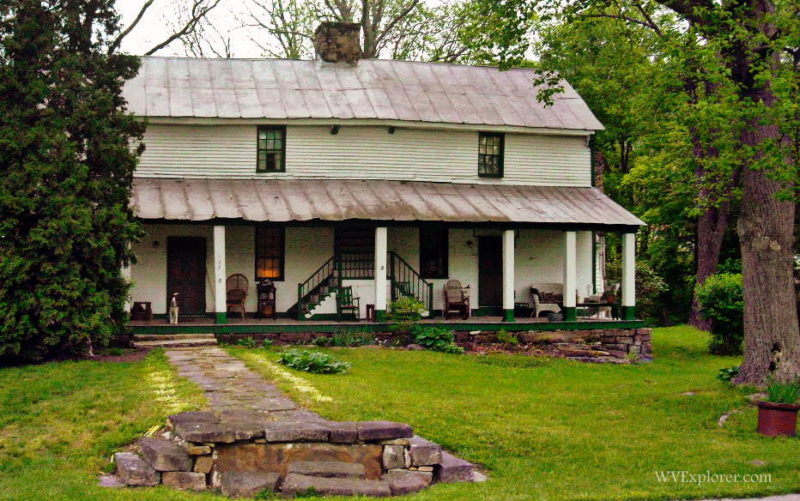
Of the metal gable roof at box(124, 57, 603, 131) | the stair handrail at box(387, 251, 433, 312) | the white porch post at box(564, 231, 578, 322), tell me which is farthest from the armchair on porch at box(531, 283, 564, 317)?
the metal gable roof at box(124, 57, 603, 131)

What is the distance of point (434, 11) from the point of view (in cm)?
3625

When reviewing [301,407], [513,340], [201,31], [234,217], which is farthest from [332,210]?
[201,31]

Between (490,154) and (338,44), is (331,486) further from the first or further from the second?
(338,44)

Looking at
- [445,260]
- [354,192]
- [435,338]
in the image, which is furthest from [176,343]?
[445,260]

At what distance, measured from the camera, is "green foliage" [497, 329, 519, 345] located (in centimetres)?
2152

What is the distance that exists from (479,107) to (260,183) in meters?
6.26

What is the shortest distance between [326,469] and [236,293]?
44.3 feet

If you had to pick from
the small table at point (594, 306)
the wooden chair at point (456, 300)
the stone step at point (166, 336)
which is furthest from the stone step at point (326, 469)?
the small table at point (594, 306)

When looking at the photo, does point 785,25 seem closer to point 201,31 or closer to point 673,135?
point 673,135

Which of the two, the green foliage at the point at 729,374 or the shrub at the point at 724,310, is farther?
the shrub at the point at 724,310

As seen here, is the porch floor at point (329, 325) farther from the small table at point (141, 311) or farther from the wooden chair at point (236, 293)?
the wooden chair at point (236, 293)

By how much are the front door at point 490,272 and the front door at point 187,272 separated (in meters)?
7.05

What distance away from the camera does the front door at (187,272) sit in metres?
21.8

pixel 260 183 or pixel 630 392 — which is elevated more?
pixel 260 183
